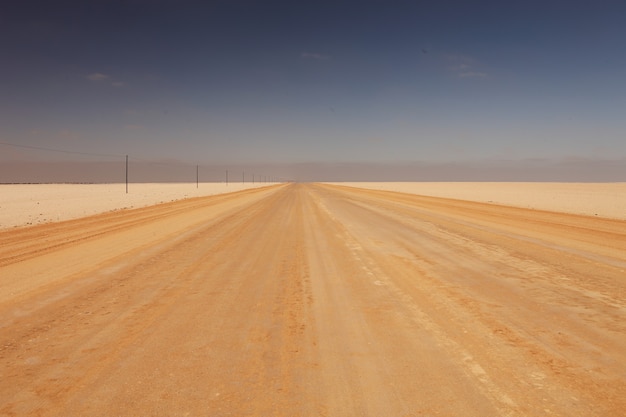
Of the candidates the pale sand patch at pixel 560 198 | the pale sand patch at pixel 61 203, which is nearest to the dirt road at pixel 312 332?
the pale sand patch at pixel 61 203

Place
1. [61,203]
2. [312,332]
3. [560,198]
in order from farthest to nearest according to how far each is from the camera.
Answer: [560,198]
[61,203]
[312,332]

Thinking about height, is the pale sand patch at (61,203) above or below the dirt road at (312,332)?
below

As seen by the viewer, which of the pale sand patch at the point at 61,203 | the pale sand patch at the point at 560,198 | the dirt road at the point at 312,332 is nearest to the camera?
the dirt road at the point at 312,332

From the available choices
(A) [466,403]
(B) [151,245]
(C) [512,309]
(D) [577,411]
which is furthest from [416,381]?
(B) [151,245]

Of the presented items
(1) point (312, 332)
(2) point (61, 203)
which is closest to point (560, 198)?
(1) point (312, 332)

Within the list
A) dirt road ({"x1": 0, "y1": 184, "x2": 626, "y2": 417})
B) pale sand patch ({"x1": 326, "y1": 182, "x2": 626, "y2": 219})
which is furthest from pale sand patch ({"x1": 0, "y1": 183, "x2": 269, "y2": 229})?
pale sand patch ({"x1": 326, "y1": 182, "x2": 626, "y2": 219})

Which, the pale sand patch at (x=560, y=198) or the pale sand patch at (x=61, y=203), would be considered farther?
the pale sand patch at (x=560, y=198)

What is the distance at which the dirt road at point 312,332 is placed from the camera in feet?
9.20

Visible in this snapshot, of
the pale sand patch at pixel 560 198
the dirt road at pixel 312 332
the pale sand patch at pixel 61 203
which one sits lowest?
the pale sand patch at pixel 61 203

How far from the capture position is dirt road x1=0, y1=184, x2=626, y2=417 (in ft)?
9.20

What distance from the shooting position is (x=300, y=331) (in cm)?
409

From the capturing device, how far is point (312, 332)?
4.07 m

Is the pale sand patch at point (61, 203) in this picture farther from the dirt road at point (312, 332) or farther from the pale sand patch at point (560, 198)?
the pale sand patch at point (560, 198)

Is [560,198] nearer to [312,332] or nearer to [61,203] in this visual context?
[312,332]
